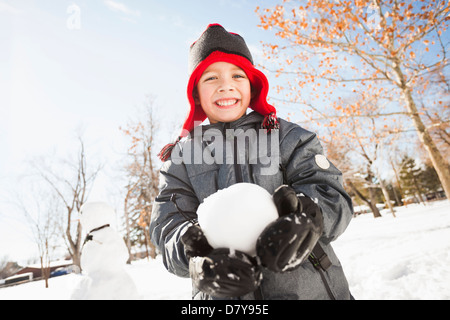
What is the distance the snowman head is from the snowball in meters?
4.43

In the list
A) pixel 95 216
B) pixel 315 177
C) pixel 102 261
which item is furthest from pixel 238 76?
pixel 95 216

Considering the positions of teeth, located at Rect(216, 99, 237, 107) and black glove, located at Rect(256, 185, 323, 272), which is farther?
teeth, located at Rect(216, 99, 237, 107)

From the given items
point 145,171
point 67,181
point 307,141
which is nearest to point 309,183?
point 307,141

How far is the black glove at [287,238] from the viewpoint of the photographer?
0.77 m

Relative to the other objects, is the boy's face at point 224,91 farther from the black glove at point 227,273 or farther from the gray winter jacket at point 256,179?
the black glove at point 227,273

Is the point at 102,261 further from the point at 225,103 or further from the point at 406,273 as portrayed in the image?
the point at 406,273

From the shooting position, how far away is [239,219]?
2.68ft

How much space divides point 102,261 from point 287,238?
427cm

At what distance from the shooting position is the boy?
0.80 m

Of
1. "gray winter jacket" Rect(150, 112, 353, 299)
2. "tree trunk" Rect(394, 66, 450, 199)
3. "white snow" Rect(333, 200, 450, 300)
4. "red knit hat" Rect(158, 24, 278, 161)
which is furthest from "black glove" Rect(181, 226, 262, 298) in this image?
"tree trunk" Rect(394, 66, 450, 199)

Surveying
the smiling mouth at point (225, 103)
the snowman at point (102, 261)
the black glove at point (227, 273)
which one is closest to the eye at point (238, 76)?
the smiling mouth at point (225, 103)

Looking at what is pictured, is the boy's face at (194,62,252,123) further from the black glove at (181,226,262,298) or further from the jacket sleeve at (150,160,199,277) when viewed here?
the black glove at (181,226,262,298)

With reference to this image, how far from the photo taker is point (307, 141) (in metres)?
1.32
